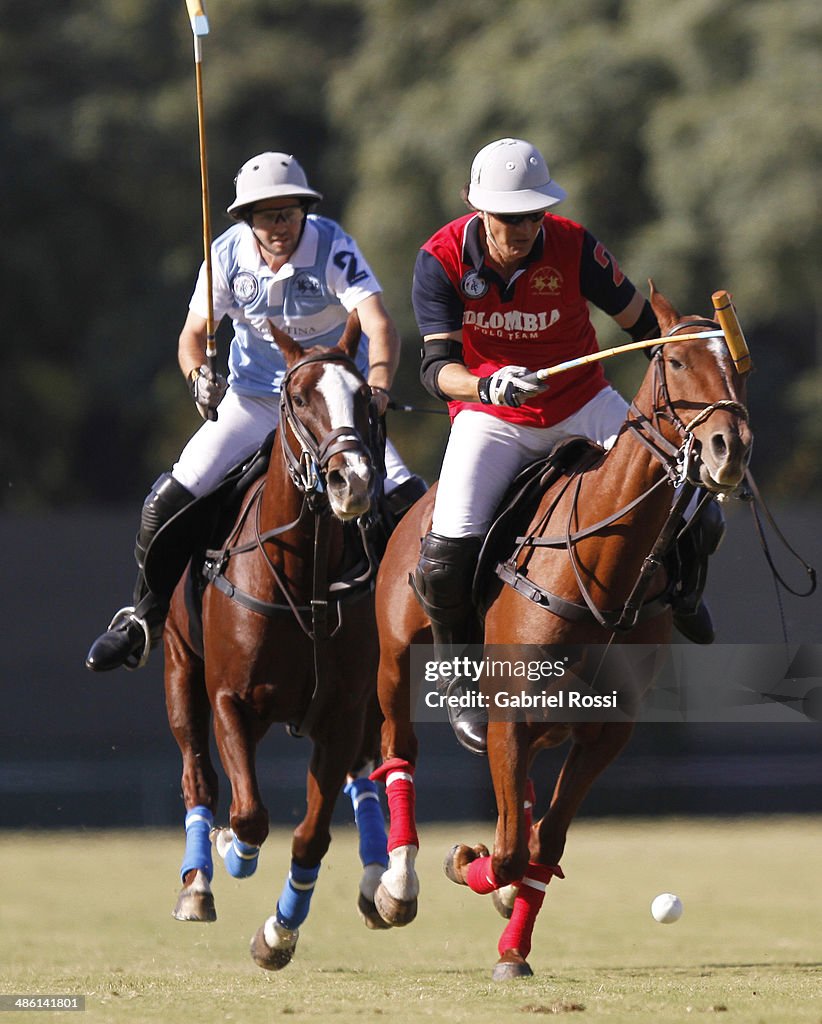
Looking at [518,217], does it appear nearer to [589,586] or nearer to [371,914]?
[589,586]

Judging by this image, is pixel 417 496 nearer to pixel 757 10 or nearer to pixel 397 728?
pixel 397 728

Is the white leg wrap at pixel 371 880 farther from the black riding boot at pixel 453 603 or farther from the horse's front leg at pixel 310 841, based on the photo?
the black riding boot at pixel 453 603

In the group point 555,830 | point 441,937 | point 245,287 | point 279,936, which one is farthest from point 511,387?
point 441,937

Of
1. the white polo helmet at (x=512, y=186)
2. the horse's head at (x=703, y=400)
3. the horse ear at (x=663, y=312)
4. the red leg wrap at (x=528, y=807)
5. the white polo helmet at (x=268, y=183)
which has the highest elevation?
the white polo helmet at (x=512, y=186)

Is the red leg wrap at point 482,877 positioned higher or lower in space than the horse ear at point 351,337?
lower

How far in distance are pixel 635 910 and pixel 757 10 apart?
11.3 m

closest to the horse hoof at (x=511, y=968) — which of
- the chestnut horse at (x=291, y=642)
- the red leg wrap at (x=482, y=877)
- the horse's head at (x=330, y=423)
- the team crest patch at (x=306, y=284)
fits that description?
the red leg wrap at (x=482, y=877)

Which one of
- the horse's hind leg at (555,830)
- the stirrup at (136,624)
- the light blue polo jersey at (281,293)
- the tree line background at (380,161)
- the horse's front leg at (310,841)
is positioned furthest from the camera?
the tree line background at (380,161)

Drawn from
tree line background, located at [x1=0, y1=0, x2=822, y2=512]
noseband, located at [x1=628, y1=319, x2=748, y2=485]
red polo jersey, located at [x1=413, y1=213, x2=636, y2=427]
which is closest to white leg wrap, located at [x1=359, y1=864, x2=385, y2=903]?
red polo jersey, located at [x1=413, y1=213, x2=636, y2=427]

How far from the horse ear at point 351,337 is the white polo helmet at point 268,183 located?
60 centimetres

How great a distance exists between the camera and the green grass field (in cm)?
551

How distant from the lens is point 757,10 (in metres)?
17.6

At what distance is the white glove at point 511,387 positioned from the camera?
568 centimetres

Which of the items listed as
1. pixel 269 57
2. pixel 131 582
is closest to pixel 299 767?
pixel 131 582
